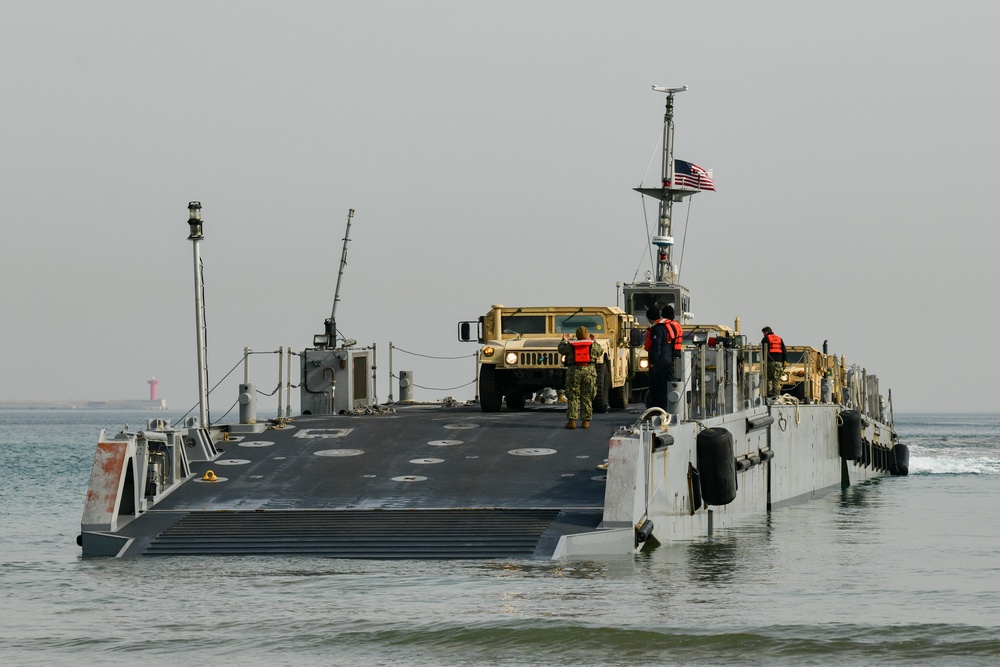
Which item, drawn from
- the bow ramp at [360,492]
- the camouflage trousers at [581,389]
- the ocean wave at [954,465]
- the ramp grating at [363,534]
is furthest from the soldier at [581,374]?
the ocean wave at [954,465]

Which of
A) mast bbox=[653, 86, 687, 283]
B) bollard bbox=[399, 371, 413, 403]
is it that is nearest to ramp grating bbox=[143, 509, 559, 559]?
bollard bbox=[399, 371, 413, 403]

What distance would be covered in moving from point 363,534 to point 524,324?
8973 mm

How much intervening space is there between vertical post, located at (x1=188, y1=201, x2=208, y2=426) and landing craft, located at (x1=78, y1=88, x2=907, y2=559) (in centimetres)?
3

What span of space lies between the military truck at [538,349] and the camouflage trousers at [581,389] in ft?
7.39

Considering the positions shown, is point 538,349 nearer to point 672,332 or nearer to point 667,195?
point 672,332

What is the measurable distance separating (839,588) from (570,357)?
6352 mm

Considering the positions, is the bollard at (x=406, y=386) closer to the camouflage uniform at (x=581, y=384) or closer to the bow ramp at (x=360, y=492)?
the bow ramp at (x=360, y=492)

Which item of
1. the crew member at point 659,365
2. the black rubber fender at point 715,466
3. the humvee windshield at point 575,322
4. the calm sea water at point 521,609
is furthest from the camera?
the humvee windshield at point 575,322

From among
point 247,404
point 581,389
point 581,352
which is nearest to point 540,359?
point 581,389

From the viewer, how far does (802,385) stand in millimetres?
34812

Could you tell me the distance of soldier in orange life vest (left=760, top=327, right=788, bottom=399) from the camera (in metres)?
28.9

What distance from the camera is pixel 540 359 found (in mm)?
22781

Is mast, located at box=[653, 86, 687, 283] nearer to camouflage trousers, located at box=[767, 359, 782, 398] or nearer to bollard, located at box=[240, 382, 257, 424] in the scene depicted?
camouflage trousers, located at box=[767, 359, 782, 398]

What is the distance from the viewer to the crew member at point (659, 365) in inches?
768
